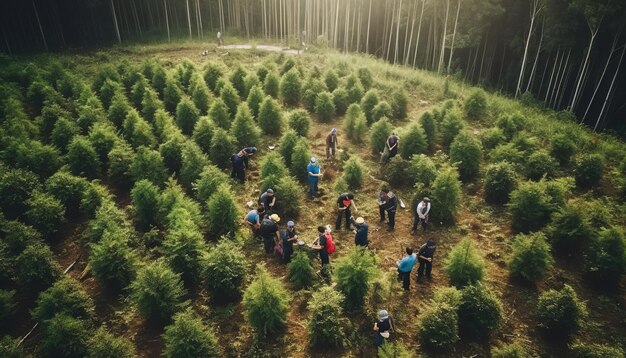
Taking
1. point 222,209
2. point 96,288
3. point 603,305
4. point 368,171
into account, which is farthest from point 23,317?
point 603,305

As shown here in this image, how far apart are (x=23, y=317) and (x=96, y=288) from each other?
5.82 feet

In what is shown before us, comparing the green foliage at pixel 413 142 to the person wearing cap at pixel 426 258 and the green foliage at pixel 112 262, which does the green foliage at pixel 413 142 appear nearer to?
the person wearing cap at pixel 426 258

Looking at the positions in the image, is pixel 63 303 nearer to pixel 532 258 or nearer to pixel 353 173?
pixel 353 173

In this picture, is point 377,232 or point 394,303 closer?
point 394,303

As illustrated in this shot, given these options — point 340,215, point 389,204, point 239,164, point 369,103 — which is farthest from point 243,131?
point 389,204

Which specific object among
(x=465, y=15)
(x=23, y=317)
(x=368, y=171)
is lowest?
(x=23, y=317)

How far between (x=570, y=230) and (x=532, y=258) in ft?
7.20

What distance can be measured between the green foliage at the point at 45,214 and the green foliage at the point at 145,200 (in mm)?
2458

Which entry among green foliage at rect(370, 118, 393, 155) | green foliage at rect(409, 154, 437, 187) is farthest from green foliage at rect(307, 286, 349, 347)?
green foliage at rect(370, 118, 393, 155)

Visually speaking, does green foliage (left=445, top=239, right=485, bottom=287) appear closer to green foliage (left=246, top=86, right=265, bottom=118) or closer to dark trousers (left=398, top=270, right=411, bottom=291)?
dark trousers (left=398, top=270, right=411, bottom=291)

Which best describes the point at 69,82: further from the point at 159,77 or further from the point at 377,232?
the point at 377,232

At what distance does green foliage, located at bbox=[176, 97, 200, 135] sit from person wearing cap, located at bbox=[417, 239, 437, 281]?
1299cm

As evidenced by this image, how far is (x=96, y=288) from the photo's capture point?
10766 millimetres

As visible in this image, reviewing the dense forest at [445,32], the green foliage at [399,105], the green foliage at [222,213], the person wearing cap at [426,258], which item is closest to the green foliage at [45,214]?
the green foliage at [222,213]
